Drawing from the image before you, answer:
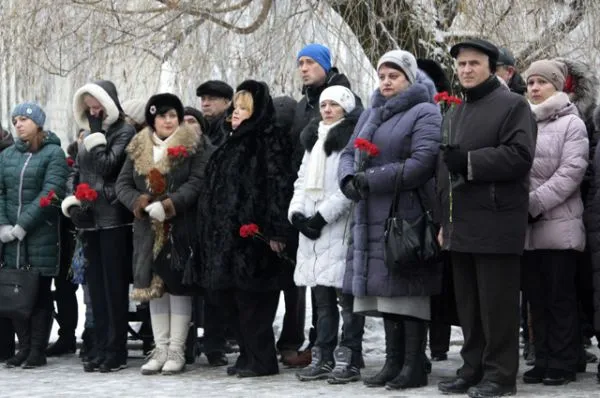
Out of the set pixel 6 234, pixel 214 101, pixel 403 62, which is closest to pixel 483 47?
pixel 403 62

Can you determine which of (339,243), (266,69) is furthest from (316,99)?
(266,69)

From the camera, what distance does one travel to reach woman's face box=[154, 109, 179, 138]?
10.2 m

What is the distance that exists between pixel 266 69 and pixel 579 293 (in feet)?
17.7

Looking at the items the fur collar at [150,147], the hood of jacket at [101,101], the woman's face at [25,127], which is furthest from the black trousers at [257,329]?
the woman's face at [25,127]

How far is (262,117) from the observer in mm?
9641

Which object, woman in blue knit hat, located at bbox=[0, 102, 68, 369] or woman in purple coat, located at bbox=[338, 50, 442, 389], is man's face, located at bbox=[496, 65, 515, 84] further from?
woman in blue knit hat, located at bbox=[0, 102, 68, 369]

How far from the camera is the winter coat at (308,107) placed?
973 centimetres

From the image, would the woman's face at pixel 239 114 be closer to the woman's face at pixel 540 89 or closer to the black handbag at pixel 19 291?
the woman's face at pixel 540 89

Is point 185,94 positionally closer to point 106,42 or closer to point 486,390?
point 106,42

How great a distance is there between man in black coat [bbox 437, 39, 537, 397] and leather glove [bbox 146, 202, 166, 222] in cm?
220

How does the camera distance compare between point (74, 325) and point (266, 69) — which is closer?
point (74, 325)

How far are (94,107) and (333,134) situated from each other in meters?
2.06

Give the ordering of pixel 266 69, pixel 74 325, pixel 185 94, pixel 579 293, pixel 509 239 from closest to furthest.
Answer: pixel 509 239 < pixel 579 293 < pixel 74 325 < pixel 266 69 < pixel 185 94

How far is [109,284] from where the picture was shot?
33.8 feet
